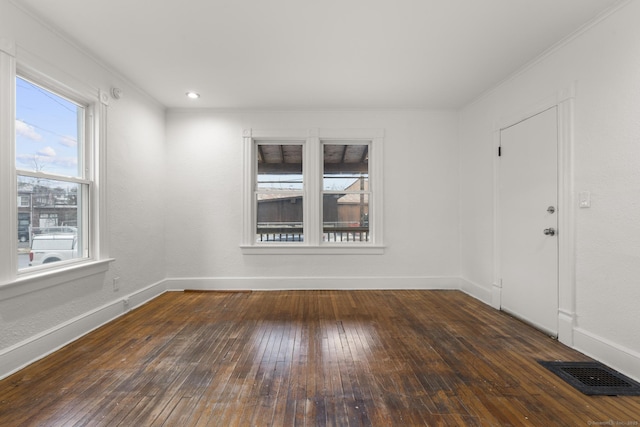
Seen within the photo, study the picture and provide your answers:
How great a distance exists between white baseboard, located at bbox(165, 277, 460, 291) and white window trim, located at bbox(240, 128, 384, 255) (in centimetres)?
40

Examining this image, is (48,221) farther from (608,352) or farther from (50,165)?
(608,352)

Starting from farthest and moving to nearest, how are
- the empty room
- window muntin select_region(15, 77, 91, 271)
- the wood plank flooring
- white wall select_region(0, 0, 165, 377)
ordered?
window muntin select_region(15, 77, 91, 271) < white wall select_region(0, 0, 165, 377) < the empty room < the wood plank flooring

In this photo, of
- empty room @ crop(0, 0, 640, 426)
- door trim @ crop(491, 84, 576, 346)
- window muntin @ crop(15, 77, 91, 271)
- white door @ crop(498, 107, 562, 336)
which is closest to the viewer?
empty room @ crop(0, 0, 640, 426)

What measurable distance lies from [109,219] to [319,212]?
258 cm

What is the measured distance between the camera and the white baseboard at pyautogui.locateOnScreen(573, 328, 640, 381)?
2004 millimetres

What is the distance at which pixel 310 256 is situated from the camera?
4277 mm

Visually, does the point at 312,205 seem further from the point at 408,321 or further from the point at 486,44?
the point at 486,44

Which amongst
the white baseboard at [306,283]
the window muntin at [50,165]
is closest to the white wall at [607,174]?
the white baseboard at [306,283]

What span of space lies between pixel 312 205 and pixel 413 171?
5.25 ft

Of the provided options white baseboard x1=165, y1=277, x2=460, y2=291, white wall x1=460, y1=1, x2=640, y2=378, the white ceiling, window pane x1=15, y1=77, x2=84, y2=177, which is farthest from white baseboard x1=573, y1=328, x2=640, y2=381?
window pane x1=15, y1=77, x2=84, y2=177

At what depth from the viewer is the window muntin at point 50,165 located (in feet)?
7.39

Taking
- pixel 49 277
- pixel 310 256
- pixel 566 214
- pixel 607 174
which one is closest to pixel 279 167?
pixel 310 256

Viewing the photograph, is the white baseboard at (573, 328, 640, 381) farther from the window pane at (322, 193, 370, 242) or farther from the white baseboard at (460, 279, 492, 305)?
the window pane at (322, 193, 370, 242)

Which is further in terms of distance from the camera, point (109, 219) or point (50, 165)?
point (109, 219)
